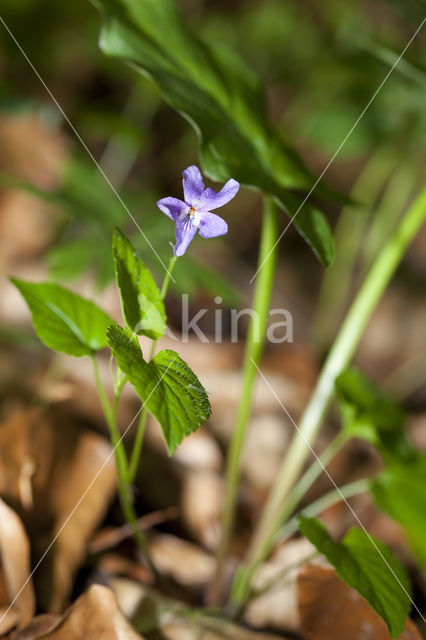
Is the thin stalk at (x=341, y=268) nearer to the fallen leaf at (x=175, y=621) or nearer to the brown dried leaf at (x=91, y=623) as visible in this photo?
the fallen leaf at (x=175, y=621)

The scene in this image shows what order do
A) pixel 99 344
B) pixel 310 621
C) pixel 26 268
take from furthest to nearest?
pixel 26 268, pixel 310 621, pixel 99 344

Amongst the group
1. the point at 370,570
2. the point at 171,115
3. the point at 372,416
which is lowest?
the point at 370,570

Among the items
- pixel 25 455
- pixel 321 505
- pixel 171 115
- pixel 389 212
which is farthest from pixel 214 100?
pixel 171 115

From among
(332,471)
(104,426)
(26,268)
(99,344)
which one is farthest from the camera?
(26,268)

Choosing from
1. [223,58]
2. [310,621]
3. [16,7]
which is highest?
[16,7]

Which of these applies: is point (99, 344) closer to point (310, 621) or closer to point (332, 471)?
point (310, 621)

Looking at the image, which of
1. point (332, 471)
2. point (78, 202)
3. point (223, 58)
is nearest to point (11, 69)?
point (78, 202)

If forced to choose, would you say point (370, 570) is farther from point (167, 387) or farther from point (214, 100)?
point (214, 100)
